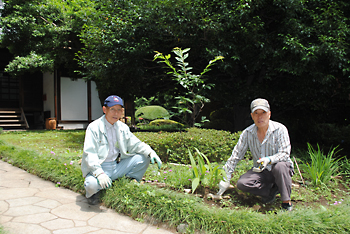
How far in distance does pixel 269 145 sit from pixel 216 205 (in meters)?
0.93

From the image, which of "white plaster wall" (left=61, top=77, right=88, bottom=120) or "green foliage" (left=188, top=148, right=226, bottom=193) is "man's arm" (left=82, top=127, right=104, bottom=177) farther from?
"white plaster wall" (left=61, top=77, right=88, bottom=120)

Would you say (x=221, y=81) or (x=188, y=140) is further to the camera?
(x=221, y=81)

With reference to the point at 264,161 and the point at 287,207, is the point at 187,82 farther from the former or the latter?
the point at 287,207

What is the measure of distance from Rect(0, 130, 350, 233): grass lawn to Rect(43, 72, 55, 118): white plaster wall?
1058cm

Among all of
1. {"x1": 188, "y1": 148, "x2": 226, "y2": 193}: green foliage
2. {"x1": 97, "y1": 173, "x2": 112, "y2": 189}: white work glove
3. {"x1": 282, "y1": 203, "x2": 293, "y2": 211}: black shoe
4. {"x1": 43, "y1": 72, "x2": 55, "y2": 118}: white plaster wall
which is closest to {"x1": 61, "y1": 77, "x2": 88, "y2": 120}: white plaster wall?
{"x1": 43, "y1": 72, "x2": 55, "y2": 118}: white plaster wall

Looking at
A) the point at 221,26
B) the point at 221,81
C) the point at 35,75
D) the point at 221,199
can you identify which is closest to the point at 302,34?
the point at 221,26

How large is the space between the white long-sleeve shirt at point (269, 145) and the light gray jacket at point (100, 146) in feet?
3.83

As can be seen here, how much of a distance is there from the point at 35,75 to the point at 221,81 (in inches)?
455

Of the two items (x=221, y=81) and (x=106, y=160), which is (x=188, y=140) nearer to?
(x=106, y=160)

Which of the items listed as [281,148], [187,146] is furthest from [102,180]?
[187,146]

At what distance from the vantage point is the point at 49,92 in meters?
14.2

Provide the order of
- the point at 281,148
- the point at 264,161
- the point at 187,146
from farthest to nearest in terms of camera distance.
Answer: the point at 187,146, the point at 281,148, the point at 264,161

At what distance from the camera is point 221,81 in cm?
808

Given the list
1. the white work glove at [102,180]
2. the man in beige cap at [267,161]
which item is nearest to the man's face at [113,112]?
the white work glove at [102,180]
